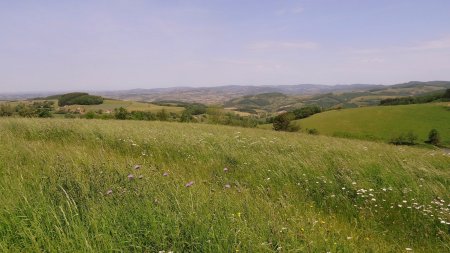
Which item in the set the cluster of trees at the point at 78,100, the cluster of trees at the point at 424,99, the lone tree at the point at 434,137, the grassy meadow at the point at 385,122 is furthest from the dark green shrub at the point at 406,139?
the cluster of trees at the point at 78,100

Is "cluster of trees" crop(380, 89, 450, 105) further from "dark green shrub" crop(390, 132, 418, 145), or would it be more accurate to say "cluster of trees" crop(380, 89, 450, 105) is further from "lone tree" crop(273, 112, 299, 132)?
"lone tree" crop(273, 112, 299, 132)

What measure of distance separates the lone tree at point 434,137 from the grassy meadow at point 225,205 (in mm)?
80124

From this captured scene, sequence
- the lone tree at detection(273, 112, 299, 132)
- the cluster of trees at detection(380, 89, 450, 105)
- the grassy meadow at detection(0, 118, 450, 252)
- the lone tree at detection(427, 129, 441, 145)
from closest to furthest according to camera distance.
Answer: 1. the grassy meadow at detection(0, 118, 450, 252)
2. the lone tree at detection(427, 129, 441, 145)
3. the lone tree at detection(273, 112, 299, 132)
4. the cluster of trees at detection(380, 89, 450, 105)

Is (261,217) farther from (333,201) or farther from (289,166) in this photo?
(289,166)

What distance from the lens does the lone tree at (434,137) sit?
70.4m

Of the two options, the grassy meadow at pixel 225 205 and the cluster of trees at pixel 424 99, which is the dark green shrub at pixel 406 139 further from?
the grassy meadow at pixel 225 205

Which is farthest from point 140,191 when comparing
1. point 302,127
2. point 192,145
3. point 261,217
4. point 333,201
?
point 302,127

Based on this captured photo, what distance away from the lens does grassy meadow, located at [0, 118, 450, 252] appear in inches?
97.3

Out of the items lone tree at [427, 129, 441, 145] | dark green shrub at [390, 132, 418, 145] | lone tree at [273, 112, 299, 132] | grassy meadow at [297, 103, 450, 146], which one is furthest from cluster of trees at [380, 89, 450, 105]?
lone tree at [273, 112, 299, 132]

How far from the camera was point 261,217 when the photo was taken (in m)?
2.84

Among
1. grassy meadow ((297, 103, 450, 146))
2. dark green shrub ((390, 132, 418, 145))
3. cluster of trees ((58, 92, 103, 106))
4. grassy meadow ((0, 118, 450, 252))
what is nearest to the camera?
grassy meadow ((0, 118, 450, 252))

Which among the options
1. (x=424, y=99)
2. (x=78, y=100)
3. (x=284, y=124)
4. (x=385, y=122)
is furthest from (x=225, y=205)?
(x=424, y=99)

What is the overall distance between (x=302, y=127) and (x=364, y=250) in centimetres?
9001

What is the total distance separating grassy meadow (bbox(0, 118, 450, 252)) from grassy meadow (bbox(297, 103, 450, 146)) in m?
76.0
